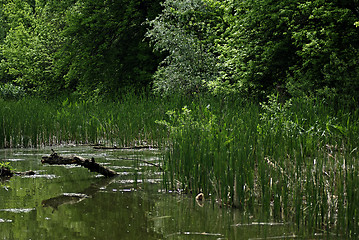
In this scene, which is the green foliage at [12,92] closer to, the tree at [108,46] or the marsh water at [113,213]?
the tree at [108,46]

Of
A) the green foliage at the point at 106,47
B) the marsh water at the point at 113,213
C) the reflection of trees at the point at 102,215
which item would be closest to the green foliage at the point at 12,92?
the green foliage at the point at 106,47

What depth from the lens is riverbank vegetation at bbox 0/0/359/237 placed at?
4.31 m

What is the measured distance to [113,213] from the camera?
420cm

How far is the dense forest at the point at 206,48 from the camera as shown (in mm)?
10711

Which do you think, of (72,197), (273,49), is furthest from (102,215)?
(273,49)

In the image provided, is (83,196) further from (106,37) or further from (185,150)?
(106,37)

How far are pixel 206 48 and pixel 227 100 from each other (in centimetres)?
746

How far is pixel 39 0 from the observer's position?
1262 inches

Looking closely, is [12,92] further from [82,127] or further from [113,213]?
[113,213]

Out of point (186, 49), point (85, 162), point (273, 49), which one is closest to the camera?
point (85, 162)

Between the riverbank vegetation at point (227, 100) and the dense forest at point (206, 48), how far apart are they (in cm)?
5

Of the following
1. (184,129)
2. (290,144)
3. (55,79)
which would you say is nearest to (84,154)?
(184,129)

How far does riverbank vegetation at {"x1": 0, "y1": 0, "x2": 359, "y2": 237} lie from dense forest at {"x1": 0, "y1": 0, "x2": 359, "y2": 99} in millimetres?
49

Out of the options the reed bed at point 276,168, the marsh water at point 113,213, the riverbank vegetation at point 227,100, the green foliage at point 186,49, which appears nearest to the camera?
the marsh water at point 113,213
